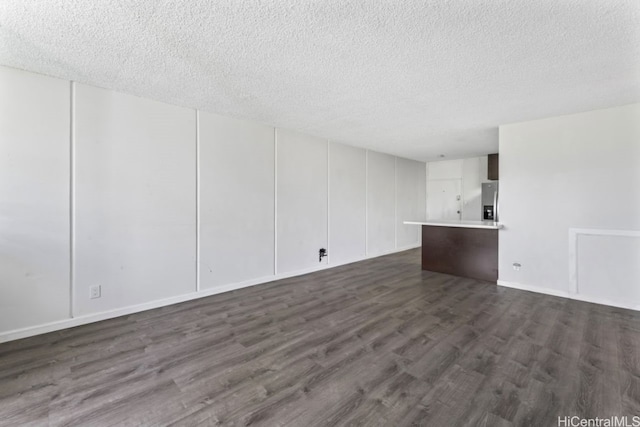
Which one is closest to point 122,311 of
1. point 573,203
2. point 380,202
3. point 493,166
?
point 380,202

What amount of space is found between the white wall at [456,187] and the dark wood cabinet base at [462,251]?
3074 millimetres

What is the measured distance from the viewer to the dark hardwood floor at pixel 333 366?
1680mm

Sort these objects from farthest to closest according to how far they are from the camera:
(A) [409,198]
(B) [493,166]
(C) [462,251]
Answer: (A) [409,198] < (B) [493,166] < (C) [462,251]

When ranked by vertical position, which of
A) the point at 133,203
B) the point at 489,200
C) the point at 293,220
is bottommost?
the point at 293,220

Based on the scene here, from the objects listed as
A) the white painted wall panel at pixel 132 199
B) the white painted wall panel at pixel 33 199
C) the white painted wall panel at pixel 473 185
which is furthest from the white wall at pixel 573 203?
the white painted wall panel at pixel 33 199

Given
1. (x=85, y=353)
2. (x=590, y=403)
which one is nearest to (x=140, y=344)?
(x=85, y=353)

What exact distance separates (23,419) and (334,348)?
2088 mm

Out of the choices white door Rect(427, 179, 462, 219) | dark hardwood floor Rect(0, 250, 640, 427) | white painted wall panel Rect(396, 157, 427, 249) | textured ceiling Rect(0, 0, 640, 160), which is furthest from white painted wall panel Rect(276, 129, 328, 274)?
white door Rect(427, 179, 462, 219)

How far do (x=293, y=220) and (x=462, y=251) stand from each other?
10.2ft

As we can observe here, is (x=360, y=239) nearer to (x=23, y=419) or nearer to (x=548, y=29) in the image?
(x=548, y=29)

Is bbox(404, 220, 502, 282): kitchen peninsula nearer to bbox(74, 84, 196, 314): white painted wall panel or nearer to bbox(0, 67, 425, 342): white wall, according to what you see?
bbox(0, 67, 425, 342): white wall

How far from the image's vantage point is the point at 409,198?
309 inches

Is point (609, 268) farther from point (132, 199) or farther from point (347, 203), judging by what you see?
point (132, 199)

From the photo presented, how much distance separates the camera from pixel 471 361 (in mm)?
2205
